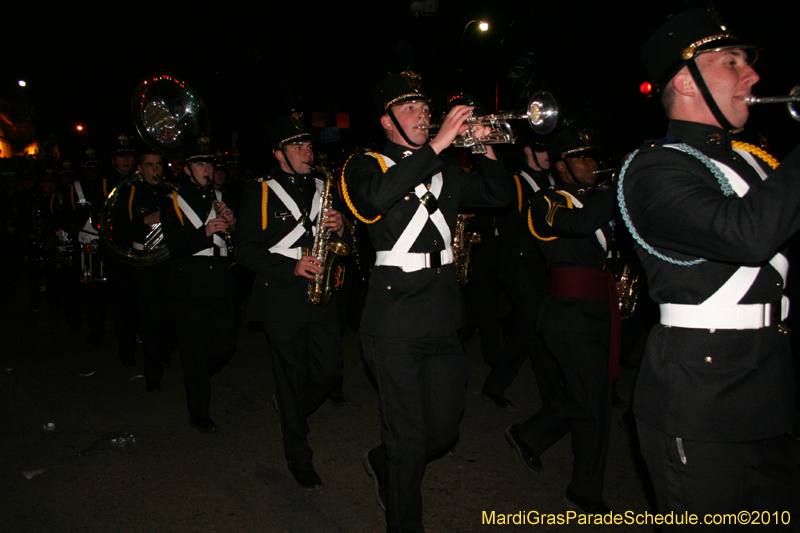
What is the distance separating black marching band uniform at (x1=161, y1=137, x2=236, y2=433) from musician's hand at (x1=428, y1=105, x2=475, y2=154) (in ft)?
8.81

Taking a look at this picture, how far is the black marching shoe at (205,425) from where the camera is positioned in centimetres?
481

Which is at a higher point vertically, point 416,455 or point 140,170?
point 140,170

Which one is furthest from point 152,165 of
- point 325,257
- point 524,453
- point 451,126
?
point 524,453

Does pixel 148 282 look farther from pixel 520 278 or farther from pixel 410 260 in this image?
pixel 410 260

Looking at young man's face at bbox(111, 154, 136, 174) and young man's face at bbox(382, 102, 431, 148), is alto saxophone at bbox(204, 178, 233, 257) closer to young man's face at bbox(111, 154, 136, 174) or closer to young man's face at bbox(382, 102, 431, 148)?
young man's face at bbox(382, 102, 431, 148)

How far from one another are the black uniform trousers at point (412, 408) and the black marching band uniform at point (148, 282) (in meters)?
3.47

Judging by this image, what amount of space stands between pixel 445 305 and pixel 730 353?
152 cm

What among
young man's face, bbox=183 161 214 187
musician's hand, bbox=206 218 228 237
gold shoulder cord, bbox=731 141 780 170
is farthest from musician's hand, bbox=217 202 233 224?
gold shoulder cord, bbox=731 141 780 170

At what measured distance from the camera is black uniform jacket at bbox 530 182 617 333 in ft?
11.5

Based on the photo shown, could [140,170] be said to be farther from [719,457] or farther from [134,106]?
[719,457]

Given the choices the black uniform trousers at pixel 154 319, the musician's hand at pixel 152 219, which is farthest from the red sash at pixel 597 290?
the musician's hand at pixel 152 219

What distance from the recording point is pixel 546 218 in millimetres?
3584

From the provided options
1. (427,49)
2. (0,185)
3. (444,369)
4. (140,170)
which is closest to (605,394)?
(444,369)

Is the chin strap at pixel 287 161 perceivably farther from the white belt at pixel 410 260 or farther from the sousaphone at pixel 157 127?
the sousaphone at pixel 157 127
